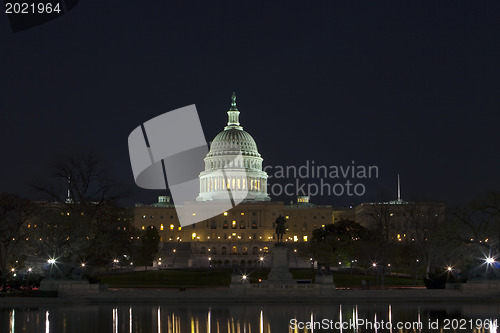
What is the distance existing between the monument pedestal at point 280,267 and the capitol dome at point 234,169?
355 ft

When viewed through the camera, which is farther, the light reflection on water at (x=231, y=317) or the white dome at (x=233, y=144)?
the white dome at (x=233, y=144)

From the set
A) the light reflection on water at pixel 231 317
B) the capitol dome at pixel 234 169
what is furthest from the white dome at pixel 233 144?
the light reflection on water at pixel 231 317

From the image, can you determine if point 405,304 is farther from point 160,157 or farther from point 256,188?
point 256,188

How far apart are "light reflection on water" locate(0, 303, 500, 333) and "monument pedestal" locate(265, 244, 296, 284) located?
1005 centimetres

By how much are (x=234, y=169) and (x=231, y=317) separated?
130 meters

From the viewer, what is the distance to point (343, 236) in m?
100

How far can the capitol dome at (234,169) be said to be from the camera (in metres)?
169

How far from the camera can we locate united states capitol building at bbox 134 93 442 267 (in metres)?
153

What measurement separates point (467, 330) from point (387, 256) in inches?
1865

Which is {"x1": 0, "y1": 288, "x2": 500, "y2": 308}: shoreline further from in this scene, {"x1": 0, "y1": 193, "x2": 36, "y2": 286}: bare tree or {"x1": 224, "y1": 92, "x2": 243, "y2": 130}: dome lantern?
{"x1": 224, "y1": 92, "x2": 243, "y2": 130}: dome lantern

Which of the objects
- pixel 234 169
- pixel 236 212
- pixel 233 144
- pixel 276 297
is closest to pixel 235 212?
pixel 236 212

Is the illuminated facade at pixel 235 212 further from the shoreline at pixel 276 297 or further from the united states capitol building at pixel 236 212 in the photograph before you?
the shoreline at pixel 276 297

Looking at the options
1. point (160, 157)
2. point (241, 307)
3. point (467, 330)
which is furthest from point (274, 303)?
point (160, 157)

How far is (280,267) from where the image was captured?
5741 centimetres
